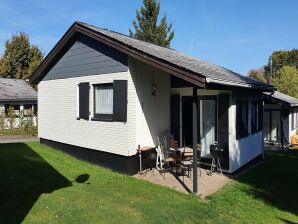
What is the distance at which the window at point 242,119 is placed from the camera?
33.4ft

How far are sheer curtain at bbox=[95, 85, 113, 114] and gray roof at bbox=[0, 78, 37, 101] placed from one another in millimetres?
16310

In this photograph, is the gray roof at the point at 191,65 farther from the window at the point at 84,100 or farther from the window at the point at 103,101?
the window at the point at 84,100

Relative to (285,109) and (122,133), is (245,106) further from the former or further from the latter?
(285,109)

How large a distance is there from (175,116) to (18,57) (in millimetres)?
33312

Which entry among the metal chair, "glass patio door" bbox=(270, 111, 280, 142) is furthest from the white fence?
"glass patio door" bbox=(270, 111, 280, 142)

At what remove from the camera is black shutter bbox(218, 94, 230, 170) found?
974 cm

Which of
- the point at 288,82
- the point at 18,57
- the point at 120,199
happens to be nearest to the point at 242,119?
the point at 120,199

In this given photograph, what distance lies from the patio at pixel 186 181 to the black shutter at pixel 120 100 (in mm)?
1925

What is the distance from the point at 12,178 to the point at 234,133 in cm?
685

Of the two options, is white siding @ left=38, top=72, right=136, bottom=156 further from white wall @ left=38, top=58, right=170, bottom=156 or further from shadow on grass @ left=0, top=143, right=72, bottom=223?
shadow on grass @ left=0, top=143, right=72, bottom=223

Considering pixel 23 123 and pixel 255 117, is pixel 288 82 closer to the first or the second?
pixel 255 117

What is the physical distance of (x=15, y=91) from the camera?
87.5 feet

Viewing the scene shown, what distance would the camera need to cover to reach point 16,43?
127ft

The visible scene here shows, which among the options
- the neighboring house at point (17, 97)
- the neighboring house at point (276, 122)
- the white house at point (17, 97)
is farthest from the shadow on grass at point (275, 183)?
the neighboring house at point (17, 97)
